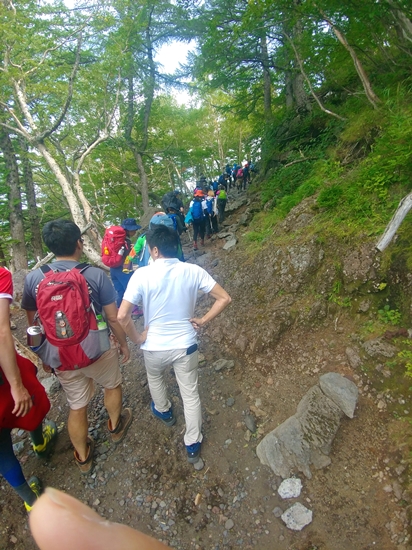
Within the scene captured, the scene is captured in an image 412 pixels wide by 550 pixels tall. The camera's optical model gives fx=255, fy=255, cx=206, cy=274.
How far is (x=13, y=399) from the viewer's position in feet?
6.74

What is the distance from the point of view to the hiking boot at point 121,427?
301 centimetres

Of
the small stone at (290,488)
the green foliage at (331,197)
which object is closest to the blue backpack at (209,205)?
the green foliage at (331,197)

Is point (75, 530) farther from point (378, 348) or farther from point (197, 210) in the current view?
point (197, 210)

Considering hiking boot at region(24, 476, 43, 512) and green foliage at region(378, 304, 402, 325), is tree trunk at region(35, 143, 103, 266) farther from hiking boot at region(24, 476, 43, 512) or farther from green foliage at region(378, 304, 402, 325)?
green foliage at region(378, 304, 402, 325)

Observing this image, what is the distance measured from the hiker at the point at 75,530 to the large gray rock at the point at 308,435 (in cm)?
249

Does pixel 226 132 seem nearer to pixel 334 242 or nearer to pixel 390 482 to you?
pixel 334 242

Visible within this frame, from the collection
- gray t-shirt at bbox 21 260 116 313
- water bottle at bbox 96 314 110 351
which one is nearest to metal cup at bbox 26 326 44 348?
gray t-shirt at bbox 21 260 116 313

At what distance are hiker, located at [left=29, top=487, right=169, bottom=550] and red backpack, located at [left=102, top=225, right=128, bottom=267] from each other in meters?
4.36

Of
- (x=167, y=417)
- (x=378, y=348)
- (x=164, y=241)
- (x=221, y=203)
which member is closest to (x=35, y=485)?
(x=167, y=417)

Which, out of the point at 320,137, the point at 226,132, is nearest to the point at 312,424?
the point at 320,137

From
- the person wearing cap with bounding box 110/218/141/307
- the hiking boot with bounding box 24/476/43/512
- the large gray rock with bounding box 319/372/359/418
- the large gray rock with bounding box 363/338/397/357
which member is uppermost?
the person wearing cap with bounding box 110/218/141/307

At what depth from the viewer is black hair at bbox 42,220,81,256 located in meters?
2.29

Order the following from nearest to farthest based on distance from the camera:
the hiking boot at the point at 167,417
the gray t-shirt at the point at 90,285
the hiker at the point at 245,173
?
the gray t-shirt at the point at 90,285
the hiking boot at the point at 167,417
the hiker at the point at 245,173

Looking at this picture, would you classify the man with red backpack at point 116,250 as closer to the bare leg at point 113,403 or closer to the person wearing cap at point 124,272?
the person wearing cap at point 124,272
